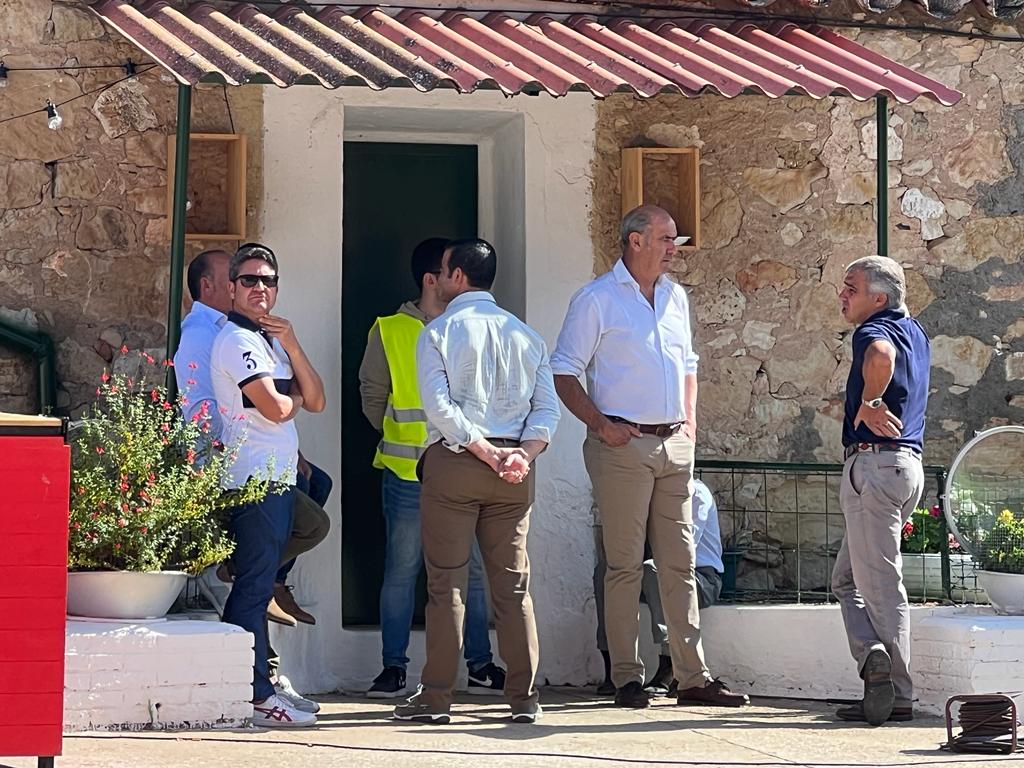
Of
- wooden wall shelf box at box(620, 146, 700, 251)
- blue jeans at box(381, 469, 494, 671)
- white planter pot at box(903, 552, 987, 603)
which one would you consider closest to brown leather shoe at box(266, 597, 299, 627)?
blue jeans at box(381, 469, 494, 671)

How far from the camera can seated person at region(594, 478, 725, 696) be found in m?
7.18

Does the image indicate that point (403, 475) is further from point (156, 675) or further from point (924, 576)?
point (924, 576)

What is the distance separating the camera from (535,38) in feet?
23.9

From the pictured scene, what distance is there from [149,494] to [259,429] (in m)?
0.47

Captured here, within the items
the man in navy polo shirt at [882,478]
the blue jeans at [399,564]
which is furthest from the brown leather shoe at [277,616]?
the man in navy polo shirt at [882,478]

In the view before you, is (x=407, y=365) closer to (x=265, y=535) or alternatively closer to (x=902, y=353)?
(x=265, y=535)

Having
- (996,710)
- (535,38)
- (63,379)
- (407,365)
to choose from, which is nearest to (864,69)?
(535,38)

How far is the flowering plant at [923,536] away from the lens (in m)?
7.64

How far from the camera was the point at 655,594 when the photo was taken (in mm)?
7160

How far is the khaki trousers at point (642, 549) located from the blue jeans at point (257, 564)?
131 centimetres

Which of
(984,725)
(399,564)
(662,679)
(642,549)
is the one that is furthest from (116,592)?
(984,725)

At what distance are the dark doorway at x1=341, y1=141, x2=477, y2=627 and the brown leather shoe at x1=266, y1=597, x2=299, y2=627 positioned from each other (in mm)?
1169

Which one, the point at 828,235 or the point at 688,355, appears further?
the point at 828,235

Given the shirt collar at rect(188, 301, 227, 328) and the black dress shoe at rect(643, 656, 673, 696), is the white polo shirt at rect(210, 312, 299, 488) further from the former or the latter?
the black dress shoe at rect(643, 656, 673, 696)
